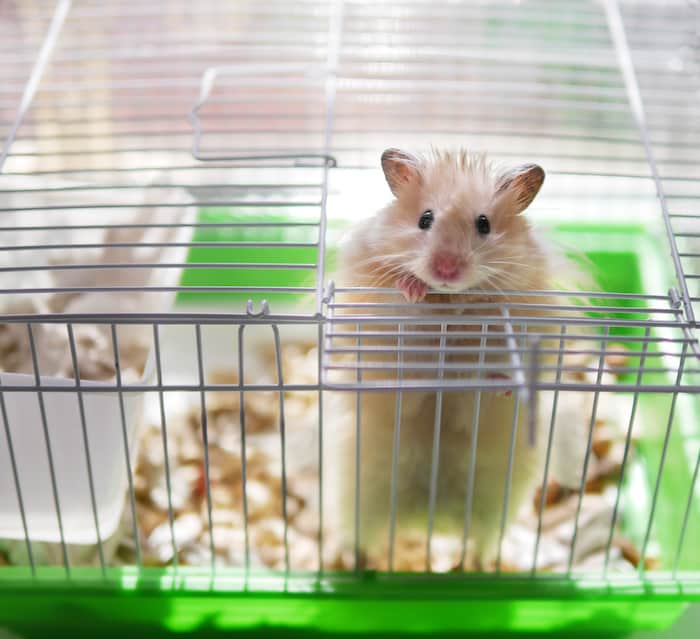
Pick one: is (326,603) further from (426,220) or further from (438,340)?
(426,220)

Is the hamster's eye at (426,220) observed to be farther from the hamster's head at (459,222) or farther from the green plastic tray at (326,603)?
the green plastic tray at (326,603)

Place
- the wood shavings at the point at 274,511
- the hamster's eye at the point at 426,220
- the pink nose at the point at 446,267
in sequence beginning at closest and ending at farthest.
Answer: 1. the pink nose at the point at 446,267
2. the hamster's eye at the point at 426,220
3. the wood shavings at the point at 274,511

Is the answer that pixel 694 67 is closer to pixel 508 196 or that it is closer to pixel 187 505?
pixel 508 196

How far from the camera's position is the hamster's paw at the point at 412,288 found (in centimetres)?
128

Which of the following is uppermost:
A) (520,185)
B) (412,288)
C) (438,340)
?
(520,185)

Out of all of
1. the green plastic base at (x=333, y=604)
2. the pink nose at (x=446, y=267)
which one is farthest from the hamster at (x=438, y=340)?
the green plastic base at (x=333, y=604)

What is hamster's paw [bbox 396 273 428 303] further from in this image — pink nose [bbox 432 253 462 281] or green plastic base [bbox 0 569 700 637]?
green plastic base [bbox 0 569 700 637]

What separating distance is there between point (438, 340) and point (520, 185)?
283 mm

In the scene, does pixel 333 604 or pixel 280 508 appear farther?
pixel 280 508

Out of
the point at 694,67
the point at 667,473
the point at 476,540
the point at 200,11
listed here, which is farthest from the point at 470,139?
the point at 476,540

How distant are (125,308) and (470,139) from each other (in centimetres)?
121

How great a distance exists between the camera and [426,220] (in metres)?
1.32

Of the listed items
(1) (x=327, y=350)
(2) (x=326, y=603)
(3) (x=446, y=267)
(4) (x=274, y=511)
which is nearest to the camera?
(1) (x=327, y=350)

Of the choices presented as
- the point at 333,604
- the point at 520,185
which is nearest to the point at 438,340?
the point at 520,185
